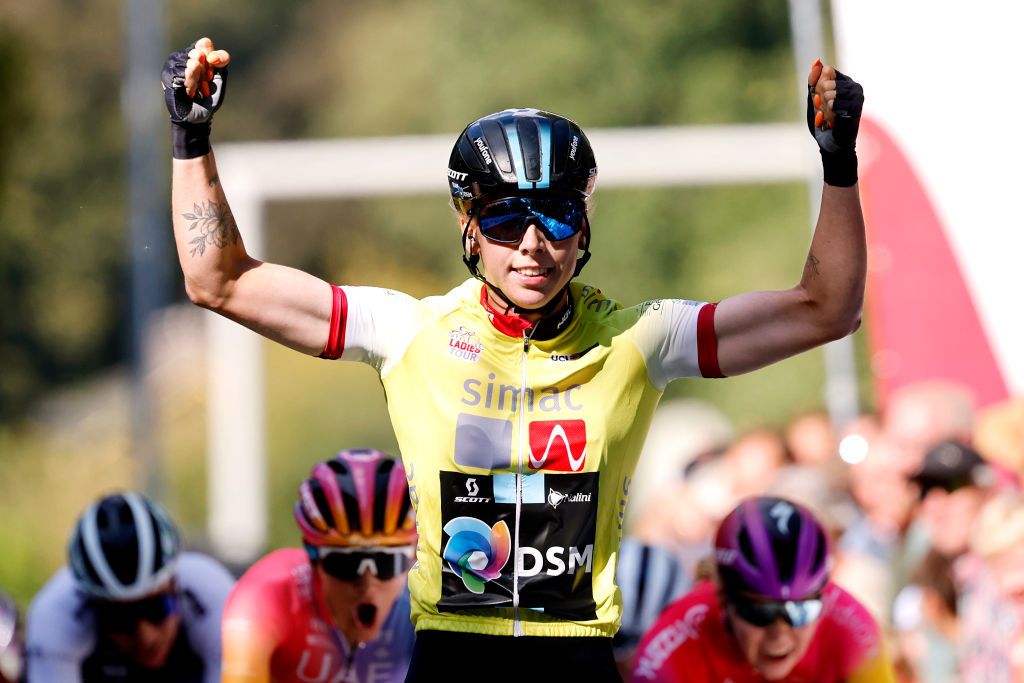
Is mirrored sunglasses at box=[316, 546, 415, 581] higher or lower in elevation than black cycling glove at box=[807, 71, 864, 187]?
lower

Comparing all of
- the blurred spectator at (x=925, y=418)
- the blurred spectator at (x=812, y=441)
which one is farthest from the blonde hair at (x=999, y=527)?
the blurred spectator at (x=812, y=441)

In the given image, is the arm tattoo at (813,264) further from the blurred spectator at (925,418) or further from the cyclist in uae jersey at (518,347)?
the blurred spectator at (925,418)

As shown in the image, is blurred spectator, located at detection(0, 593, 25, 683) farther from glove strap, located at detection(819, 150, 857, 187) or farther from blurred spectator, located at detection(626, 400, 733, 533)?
blurred spectator, located at detection(626, 400, 733, 533)

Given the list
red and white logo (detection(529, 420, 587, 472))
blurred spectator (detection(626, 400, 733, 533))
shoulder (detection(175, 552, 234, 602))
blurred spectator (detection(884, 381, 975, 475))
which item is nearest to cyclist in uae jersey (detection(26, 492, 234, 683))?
shoulder (detection(175, 552, 234, 602))

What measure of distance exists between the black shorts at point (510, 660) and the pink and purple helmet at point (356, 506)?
2030 millimetres

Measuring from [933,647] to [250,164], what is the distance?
1036cm

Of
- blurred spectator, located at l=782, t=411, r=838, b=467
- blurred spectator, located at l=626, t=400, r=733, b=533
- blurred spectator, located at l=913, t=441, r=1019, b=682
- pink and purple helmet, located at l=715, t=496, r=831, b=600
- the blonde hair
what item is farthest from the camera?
blurred spectator, located at l=626, t=400, r=733, b=533

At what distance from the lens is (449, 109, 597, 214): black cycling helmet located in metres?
4.82

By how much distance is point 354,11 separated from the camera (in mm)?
42125

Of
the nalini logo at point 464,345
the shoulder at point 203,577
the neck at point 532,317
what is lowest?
the shoulder at point 203,577

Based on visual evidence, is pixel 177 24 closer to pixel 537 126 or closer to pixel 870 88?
pixel 870 88

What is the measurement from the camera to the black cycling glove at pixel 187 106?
15.6ft

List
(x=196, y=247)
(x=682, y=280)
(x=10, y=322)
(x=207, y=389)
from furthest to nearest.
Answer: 1. (x=10, y=322)
2. (x=207, y=389)
3. (x=682, y=280)
4. (x=196, y=247)

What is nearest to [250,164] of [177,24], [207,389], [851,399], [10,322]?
[851,399]
